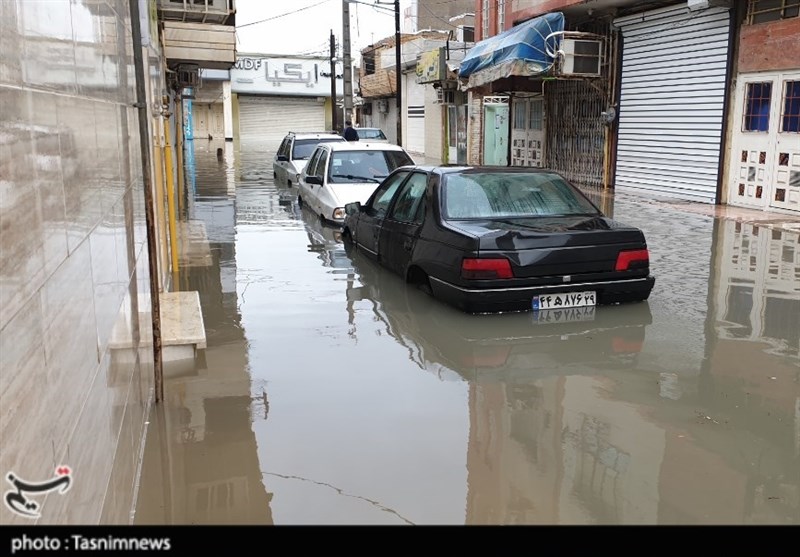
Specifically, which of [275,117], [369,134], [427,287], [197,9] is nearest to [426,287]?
[427,287]

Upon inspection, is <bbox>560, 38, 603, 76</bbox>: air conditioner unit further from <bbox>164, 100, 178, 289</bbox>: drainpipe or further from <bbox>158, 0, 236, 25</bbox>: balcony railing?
<bbox>164, 100, 178, 289</bbox>: drainpipe

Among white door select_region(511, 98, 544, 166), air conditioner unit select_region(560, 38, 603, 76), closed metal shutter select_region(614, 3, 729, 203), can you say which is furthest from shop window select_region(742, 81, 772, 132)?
white door select_region(511, 98, 544, 166)

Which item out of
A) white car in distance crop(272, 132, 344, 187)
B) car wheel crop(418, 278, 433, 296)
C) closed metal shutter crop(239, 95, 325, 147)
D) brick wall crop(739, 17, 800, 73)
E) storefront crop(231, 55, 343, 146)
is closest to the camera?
car wheel crop(418, 278, 433, 296)

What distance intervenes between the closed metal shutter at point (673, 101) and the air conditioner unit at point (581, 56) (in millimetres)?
662

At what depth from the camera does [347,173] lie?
1272 centimetres

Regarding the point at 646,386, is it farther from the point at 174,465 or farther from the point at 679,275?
the point at 679,275

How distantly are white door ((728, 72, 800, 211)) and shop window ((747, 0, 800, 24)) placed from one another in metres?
0.98

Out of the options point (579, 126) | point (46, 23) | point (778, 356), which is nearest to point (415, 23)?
point (579, 126)

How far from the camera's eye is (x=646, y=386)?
5027 millimetres

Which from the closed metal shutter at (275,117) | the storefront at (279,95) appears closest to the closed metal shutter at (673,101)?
the storefront at (279,95)

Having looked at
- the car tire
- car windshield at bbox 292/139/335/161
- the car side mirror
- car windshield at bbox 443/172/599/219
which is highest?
car windshield at bbox 292/139/335/161

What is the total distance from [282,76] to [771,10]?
137ft

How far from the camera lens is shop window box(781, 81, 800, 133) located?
41.1 ft

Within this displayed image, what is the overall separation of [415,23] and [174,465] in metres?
40.3
